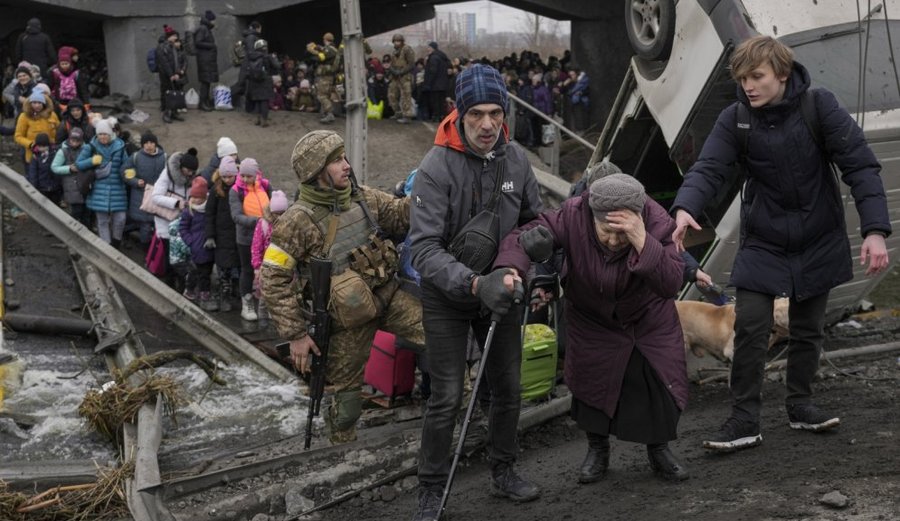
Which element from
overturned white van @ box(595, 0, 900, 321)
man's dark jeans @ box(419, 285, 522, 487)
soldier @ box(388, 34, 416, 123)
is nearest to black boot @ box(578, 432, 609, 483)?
man's dark jeans @ box(419, 285, 522, 487)

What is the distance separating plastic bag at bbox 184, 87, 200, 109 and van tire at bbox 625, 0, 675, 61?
12.0 m

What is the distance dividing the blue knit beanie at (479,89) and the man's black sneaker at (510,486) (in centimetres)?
175

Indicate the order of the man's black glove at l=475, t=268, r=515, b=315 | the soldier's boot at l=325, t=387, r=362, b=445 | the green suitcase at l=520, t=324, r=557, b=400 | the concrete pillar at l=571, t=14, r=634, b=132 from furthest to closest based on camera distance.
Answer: the concrete pillar at l=571, t=14, r=634, b=132, the green suitcase at l=520, t=324, r=557, b=400, the soldier's boot at l=325, t=387, r=362, b=445, the man's black glove at l=475, t=268, r=515, b=315

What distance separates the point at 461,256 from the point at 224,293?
6.22 meters

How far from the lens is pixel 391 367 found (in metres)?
6.96

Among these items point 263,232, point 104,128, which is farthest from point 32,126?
point 263,232

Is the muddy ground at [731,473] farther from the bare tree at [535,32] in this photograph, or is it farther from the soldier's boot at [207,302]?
the bare tree at [535,32]

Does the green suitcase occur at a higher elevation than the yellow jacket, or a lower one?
lower

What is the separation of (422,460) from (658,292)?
1360 millimetres

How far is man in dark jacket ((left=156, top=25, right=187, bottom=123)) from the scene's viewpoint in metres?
17.5

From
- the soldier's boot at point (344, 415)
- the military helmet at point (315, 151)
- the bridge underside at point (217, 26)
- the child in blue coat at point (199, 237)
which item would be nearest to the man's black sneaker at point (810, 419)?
the soldier's boot at point (344, 415)

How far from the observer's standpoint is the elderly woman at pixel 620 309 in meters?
4.43

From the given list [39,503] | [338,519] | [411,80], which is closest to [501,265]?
[338,519]

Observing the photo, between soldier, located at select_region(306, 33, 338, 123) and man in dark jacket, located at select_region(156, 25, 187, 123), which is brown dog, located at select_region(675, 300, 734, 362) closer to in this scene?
soldier, located at select_region(306, 33, 338, 123)
